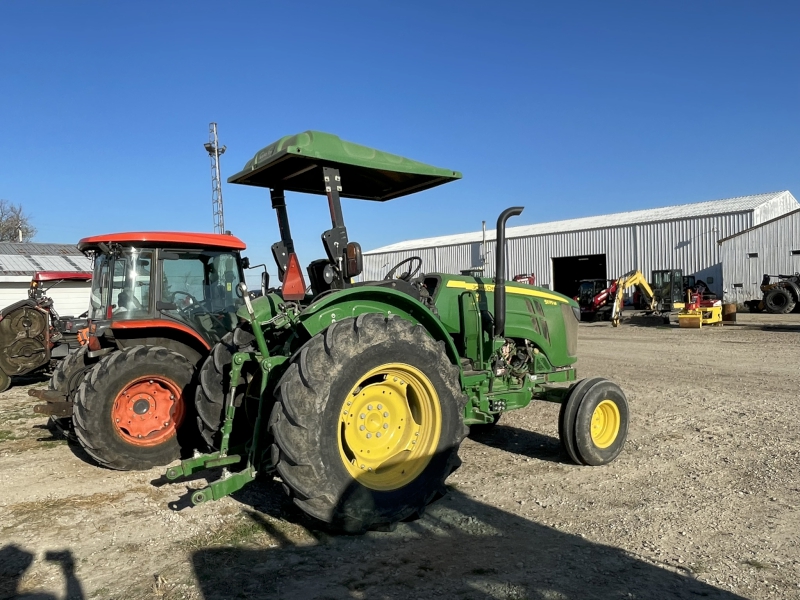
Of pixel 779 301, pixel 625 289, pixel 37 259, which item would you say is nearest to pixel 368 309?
pixel 625 289

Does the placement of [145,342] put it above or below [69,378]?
above

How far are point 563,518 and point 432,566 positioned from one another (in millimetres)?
1129

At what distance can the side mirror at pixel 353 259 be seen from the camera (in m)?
4.04

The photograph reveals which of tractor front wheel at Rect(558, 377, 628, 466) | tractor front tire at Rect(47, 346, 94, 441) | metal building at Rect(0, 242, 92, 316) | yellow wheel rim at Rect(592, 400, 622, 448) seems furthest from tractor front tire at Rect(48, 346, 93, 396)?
metal building at Rect(0, 242, 92, 316)

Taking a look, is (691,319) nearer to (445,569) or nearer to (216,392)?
(216,392)

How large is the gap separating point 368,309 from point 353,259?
359 mm

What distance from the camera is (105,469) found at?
5.55 m

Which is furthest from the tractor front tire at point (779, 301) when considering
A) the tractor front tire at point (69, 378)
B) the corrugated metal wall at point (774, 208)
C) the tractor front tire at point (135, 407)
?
the tractor front tire at point (69, 378)

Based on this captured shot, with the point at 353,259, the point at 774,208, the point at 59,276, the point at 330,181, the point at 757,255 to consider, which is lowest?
the point at 353,259

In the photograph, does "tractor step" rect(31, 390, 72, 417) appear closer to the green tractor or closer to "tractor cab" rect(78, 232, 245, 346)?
"tractor cab" rect(78, 232, 245, 346)

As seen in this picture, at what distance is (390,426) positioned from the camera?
3947mm

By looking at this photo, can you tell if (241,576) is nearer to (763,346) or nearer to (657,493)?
(657,493)

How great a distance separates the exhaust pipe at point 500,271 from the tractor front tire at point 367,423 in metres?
0.94

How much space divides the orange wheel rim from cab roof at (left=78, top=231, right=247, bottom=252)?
4.98ft
